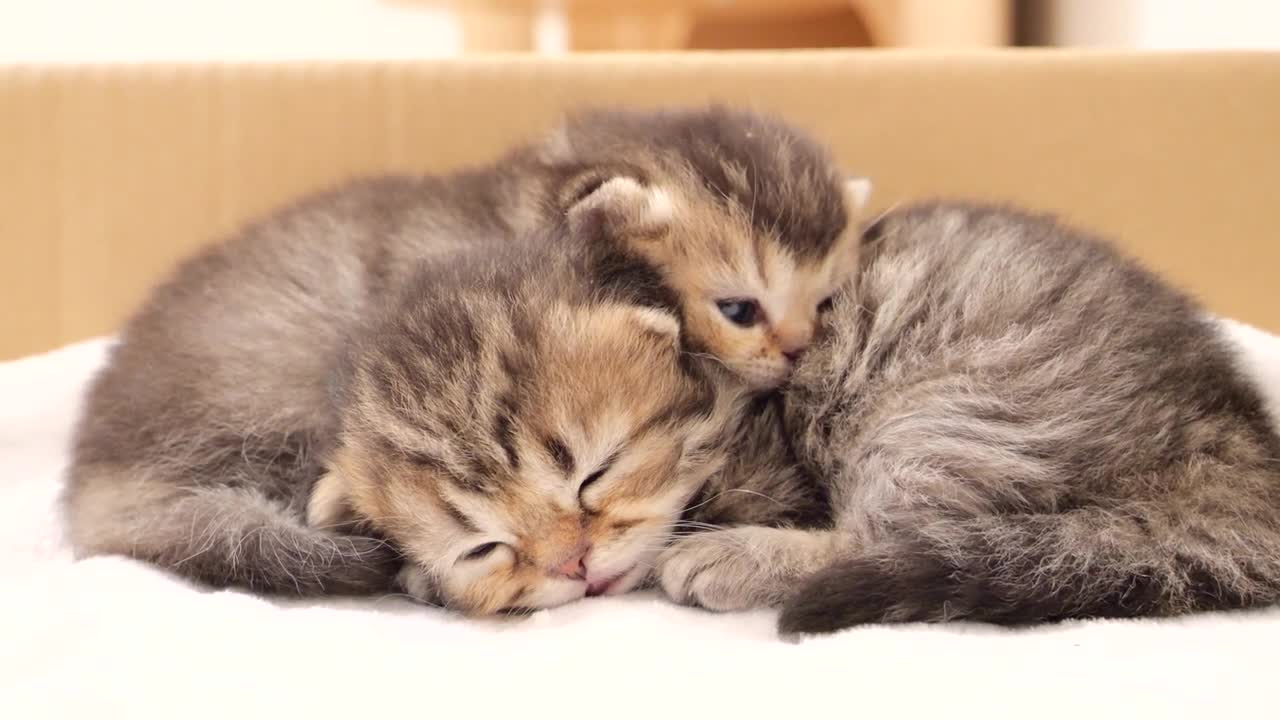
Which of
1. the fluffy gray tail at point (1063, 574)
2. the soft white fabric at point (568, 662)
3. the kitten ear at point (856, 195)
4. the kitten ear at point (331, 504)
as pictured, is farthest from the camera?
the kitten ear at point (856, 195)

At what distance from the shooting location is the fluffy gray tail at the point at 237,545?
1.35 m

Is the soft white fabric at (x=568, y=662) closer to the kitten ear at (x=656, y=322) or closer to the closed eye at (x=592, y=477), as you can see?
the closed eye at (x=592, y=477)

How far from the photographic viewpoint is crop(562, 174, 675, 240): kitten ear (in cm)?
152

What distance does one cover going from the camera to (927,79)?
7.45 feet

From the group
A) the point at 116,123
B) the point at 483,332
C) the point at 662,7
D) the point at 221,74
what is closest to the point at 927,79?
the point at 662,7

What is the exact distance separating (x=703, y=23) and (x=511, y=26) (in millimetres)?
638

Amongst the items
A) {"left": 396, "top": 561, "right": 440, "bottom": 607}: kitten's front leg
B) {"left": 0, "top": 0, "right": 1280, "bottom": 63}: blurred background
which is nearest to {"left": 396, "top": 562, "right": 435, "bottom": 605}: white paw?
{"left": 396, "top": 561, "right": 440, "bottom": 607}: kitten's front leg

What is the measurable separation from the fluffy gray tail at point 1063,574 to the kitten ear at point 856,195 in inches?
27.1

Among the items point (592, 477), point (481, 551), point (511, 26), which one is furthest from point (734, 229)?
point (511, 26)

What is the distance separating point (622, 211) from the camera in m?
1.53

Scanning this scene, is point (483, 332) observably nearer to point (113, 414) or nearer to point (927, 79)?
point (113, 414)

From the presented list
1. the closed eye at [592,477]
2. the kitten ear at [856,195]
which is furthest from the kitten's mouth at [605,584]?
the kitten ear at [856,195]

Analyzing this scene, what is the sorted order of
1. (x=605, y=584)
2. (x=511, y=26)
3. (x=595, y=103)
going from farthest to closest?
(x=511, y=26) → (x=595, y=103) → (x=605, y=584)

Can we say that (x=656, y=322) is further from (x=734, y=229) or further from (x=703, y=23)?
(x=703, y=23)
